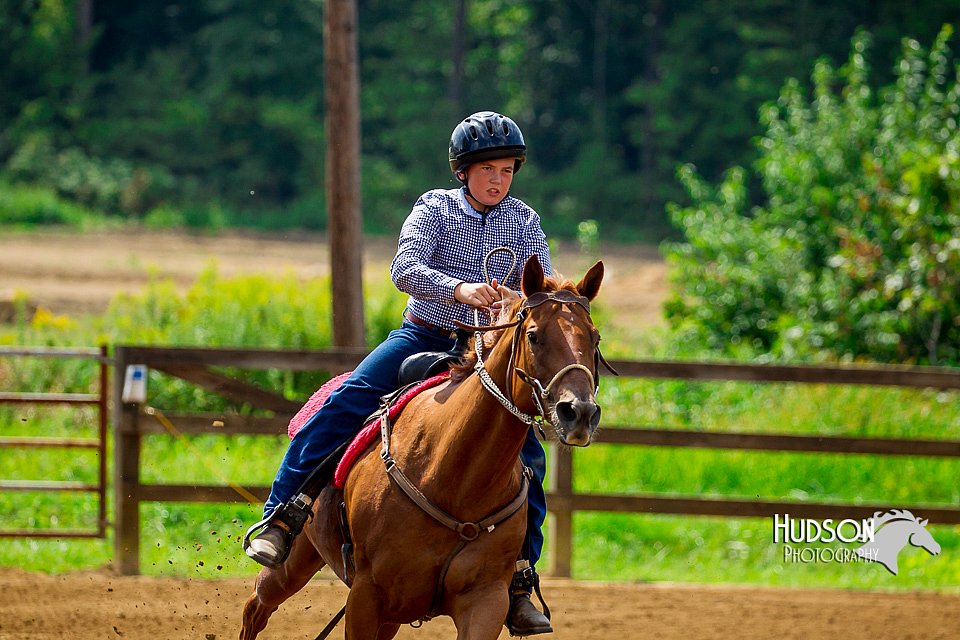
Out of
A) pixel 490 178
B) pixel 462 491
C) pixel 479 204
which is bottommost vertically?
pixel 462 491

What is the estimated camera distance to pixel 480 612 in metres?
4.55

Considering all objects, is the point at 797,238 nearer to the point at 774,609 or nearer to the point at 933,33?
the point at 774,609

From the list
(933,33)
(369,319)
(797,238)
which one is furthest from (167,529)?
(933,33)

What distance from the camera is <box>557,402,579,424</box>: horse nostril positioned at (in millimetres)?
3832

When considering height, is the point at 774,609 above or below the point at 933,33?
below

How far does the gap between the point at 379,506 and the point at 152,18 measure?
131 feet

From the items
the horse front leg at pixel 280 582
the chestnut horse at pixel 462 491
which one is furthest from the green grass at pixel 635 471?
→ the chestnut horse at pixel 462 491

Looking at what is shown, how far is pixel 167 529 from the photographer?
32.4ft

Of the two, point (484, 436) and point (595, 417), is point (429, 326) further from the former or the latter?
point (595, 417)

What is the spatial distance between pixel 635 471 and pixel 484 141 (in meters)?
6.35

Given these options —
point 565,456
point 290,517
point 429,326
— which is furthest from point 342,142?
point 290,517

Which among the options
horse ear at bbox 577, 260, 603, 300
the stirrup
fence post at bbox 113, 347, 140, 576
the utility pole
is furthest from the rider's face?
the utility pole

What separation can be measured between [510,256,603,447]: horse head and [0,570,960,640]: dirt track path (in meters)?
3.61

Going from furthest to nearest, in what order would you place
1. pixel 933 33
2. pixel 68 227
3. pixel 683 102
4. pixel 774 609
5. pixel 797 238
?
pixel 683 102 < pixel 933 33 < pixel 68 227 < pixel 797 238 < pixel 774 609
